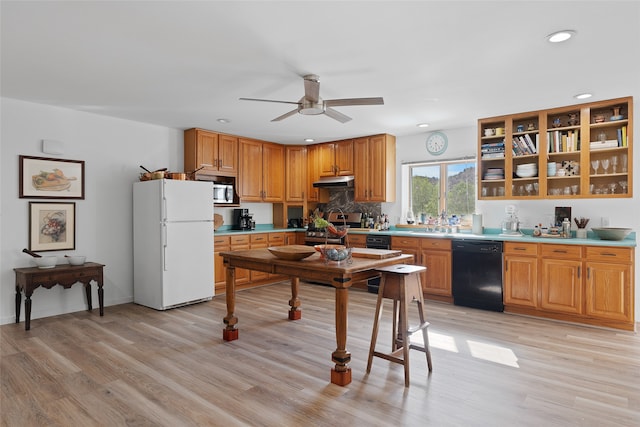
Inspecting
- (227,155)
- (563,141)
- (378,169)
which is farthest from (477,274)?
(227,155)

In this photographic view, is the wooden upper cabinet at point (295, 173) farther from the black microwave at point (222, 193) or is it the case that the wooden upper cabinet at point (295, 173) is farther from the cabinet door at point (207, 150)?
the cabinet door at point (207, 150)

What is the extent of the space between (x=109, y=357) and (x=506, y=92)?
4.46 metres

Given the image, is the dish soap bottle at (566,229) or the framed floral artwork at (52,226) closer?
the framed floral artwork at (52,226)

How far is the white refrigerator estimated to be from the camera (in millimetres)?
4535

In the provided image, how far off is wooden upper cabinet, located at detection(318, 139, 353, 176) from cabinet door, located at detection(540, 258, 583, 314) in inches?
126

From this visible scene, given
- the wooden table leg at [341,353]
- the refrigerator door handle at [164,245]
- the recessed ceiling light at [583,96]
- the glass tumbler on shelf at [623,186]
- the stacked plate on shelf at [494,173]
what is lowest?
the wooden table leg at [341,353]

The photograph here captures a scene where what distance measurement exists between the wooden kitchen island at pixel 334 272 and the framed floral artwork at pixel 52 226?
2.28 metres

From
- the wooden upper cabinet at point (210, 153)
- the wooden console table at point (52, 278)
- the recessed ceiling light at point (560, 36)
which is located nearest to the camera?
the recessed ceiling light at point (560, 36)

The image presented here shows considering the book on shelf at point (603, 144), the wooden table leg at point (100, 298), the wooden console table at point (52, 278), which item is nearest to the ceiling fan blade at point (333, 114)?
the book on shelf at point (603, 144)

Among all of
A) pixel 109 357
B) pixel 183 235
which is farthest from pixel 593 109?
pixel 109 357

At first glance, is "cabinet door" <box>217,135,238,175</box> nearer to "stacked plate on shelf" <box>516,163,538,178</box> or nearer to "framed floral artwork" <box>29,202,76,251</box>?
"framed floral artwork" <box>29,202,76,251</box>

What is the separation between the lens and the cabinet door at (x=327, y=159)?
6.43 metres

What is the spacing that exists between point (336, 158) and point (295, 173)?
84cm

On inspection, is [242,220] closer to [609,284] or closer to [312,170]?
[312,170]
